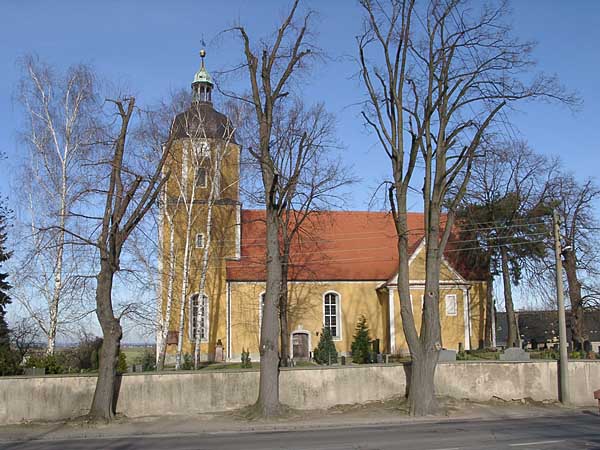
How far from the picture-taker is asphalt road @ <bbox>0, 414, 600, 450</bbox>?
12391mm

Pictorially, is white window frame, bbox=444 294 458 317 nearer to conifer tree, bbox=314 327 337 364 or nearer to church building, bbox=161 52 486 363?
church building, bbox=161 52 486 363

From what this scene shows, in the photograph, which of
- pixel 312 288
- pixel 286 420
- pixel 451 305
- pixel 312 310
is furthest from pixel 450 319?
pixel 286 420

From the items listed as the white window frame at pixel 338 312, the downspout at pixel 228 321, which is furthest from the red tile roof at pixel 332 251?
the white window frame at pixel 338 312

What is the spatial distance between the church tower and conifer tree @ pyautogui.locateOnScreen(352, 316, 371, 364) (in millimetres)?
7735

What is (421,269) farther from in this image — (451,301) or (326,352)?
(326,352)

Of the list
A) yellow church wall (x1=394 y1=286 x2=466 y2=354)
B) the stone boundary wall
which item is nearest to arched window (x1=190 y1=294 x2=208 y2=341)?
yellow church wall (x1=394 y1=286 x2=466 y2=354)

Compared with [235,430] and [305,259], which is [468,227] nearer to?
[305,259]

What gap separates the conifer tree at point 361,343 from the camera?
99.7 feet

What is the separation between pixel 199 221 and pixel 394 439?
22162mm

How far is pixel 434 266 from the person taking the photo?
1858cm

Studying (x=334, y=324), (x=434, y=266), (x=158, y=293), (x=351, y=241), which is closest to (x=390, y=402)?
(x=434, y=266)

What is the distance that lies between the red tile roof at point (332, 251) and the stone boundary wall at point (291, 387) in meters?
16.0

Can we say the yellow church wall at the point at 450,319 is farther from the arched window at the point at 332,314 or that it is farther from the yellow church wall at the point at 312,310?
the arched window at the point at 332,314

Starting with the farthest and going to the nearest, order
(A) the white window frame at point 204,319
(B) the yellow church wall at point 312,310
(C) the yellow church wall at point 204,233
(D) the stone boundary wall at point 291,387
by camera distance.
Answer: (B) the yellow church wall at point 312,310 < (A) the white window frame at point 204,319 < (C) the yellow church wall at point 204,233 < (D) the stone boundary wall at point 291,387
